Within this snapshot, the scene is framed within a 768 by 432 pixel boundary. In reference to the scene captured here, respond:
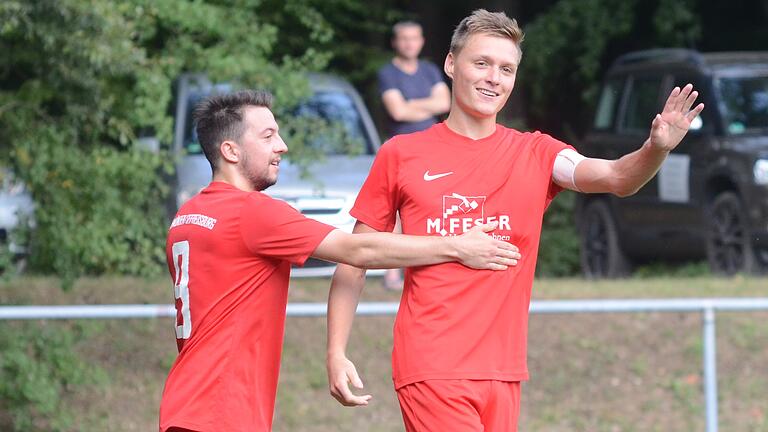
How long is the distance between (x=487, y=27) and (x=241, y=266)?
3.86ft

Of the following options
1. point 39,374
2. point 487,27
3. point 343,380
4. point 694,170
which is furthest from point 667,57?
point 343,380

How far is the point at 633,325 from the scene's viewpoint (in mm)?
11211

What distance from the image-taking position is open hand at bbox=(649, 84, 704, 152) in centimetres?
467

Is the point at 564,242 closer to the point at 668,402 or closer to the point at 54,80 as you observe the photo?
the point at 668,402

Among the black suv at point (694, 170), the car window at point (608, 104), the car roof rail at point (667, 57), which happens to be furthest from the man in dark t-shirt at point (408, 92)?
the car window at point (608, 104)

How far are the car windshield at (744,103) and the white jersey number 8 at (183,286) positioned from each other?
9.41m

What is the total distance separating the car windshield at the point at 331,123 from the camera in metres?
10.5

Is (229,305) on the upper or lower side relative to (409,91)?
lower

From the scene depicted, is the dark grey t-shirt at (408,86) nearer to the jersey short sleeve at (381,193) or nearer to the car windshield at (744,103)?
the car windshield at (744,103)

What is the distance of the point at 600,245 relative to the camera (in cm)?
1609

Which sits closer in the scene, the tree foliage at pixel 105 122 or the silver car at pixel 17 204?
the tree foliage at pixel 105 122

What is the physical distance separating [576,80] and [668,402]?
37.3ft

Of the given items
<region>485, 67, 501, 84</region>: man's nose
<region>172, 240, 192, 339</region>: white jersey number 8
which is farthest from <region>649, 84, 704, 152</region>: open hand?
<region>172, 240, 192, 339</region>: white jersey number 8

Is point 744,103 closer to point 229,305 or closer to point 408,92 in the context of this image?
point 408,92
